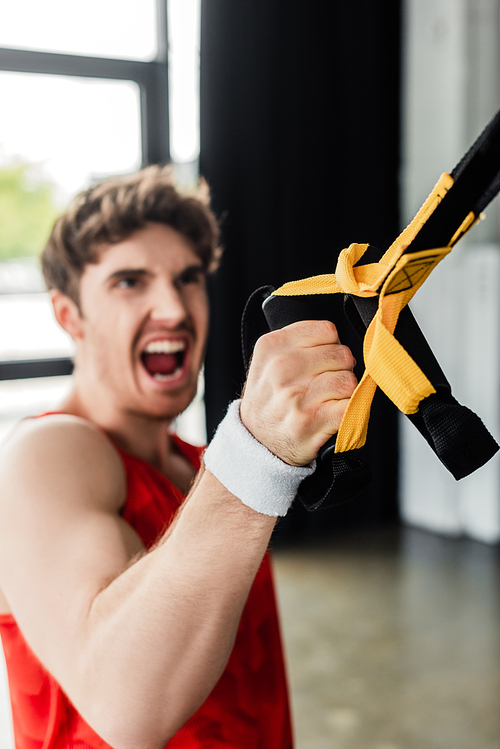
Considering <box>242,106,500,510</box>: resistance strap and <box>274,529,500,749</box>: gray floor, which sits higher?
<box>242,106,500,510</box>: resistance strap

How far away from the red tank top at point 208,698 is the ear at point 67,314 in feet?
0.93

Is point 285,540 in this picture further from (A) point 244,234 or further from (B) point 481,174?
(B) point 481,174

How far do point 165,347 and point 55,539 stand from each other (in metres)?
0.53

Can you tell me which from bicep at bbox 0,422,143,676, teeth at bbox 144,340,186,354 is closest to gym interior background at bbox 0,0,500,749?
teeth at bbox 144,340,186,354

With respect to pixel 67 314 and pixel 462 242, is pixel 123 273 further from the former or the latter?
pixel 462 242

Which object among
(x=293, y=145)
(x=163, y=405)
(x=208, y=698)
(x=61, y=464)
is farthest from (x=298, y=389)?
(x=293, y=145)

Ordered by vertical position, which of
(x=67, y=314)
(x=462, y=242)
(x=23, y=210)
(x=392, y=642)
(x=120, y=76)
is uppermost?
(x=120, y=76)

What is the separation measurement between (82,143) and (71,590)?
2683 millimetres

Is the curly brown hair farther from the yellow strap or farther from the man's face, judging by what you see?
the yellow strap

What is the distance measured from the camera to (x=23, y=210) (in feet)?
10.3

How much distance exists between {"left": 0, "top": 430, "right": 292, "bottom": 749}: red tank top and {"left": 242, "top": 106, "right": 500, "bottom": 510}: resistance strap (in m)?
0.41

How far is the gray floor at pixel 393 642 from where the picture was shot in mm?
1941

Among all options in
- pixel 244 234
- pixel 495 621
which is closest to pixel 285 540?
pixel 495 621

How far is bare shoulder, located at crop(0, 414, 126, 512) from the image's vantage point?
2.41 feet
